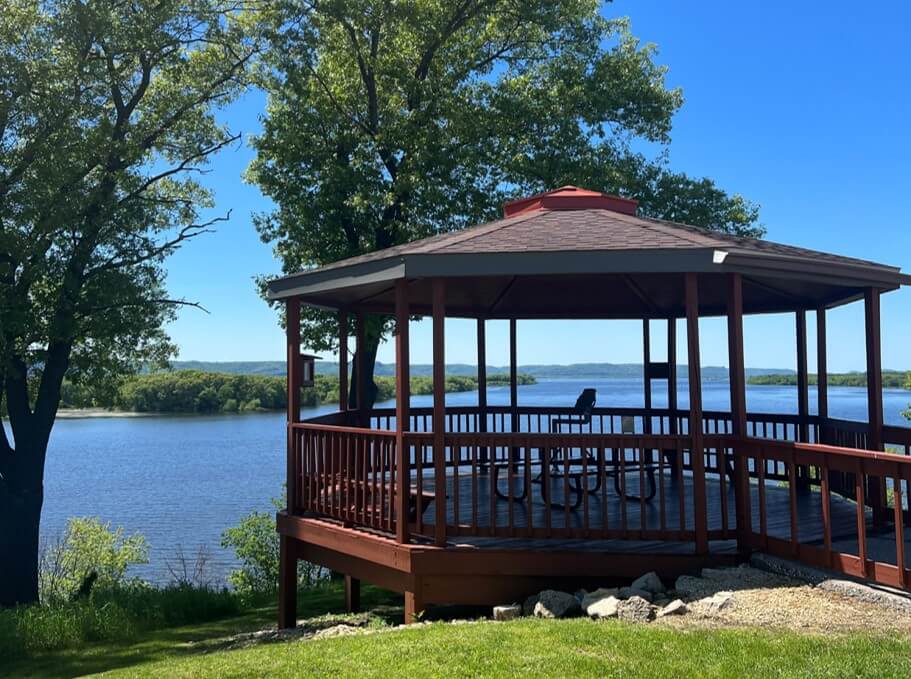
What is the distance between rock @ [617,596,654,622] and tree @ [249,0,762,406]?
9514 mm

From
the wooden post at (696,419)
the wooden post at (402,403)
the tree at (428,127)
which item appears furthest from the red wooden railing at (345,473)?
the tree at (428,127)

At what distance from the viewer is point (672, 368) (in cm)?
1040

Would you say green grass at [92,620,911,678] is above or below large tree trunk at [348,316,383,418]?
below

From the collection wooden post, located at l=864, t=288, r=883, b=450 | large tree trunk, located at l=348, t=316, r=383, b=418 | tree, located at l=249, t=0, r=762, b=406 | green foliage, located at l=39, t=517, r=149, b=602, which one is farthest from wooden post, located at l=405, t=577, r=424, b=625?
green foliage, located at l=39, t=517, r=149, b=602

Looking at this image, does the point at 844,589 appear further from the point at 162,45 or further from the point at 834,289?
the point at 162,45

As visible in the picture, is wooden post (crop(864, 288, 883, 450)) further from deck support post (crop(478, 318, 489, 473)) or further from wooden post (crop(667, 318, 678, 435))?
deck support post (crop(478, 318, 489, 473))

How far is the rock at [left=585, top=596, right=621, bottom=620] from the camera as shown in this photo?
17.2 feet

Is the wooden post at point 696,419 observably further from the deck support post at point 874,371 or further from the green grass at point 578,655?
the deck support post at point 874,371

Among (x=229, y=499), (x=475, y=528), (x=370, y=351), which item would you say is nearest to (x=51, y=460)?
(x=229, y=499)

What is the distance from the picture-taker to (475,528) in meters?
6.26

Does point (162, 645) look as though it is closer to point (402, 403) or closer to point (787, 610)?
point (402, 403)

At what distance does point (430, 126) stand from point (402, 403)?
33.7 feet

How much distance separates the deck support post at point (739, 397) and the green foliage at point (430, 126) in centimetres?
897

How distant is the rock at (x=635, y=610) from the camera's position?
16.7 ft
